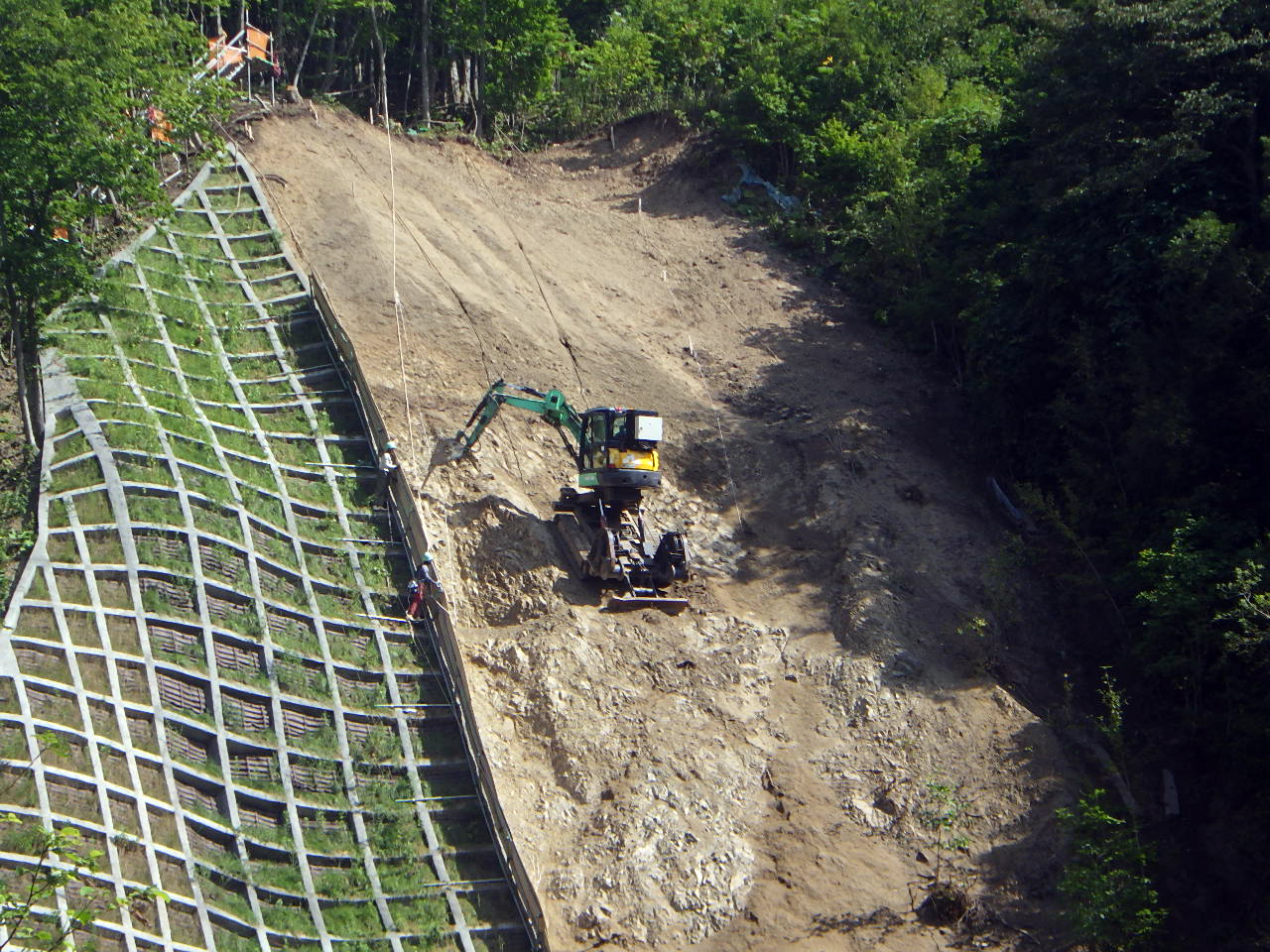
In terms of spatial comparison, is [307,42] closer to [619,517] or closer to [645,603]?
[619,517]

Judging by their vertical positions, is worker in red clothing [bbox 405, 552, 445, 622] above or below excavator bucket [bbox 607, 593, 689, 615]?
above

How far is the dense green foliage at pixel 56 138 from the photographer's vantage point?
18.6 metres

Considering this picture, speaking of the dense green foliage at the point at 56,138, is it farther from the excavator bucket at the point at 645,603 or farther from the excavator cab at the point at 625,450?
the excavator bucket at the point at 645,603

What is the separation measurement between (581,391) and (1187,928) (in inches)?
553

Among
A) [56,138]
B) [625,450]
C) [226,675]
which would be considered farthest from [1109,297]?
[56,138]

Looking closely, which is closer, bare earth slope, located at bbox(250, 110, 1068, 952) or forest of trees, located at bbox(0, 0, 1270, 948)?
bare earth slope, located at bbox(250, 110, 1068, 952)

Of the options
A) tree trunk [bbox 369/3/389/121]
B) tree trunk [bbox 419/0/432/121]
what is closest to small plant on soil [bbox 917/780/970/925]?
tree trunk [bbox 369/3/389/121]

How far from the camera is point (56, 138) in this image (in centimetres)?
1878

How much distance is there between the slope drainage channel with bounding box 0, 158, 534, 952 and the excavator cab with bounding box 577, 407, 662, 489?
339cm

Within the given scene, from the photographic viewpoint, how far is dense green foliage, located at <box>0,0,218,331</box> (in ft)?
Answer: 61.1

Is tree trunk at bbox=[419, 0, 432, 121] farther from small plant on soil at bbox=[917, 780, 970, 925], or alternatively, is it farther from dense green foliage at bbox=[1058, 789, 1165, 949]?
dense green foliage at bbox=[1058, 789, 1165, 949]

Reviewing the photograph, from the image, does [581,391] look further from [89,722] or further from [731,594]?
[89,722]

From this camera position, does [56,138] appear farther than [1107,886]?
Yes

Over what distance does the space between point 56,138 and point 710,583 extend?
39.1ft
